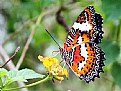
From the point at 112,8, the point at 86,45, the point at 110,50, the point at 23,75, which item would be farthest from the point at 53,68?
the point at 110,50

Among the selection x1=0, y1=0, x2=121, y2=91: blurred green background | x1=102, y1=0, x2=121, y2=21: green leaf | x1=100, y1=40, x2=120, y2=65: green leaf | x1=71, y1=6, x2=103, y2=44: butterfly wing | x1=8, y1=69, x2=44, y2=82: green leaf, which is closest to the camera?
x1=8, y1=69, x2=44, y2=82: green leaf

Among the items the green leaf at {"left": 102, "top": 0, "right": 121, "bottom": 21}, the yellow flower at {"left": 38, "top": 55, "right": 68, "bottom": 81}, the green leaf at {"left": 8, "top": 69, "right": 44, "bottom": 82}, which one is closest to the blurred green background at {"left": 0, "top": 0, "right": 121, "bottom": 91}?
the green leaf at {"left": 102, "top": 0, "right": 121, "bottom": 21}

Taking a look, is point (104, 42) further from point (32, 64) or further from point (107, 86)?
point (107, 86)

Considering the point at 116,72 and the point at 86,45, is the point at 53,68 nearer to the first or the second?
the point at 86,45

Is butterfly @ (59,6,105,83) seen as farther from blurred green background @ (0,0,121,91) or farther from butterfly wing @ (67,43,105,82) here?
blurred green background @ (0,0,121,91)

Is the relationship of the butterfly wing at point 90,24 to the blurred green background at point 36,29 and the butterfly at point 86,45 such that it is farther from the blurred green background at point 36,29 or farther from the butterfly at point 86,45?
the blurred green background at point 36,29

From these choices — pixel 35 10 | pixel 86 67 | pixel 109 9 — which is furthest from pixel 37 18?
pixel 86 67

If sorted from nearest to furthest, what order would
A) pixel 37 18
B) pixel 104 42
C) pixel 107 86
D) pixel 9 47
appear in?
pixel 104 42 → pixel 37 18 → pixel 9 47 → pixel 107 86
